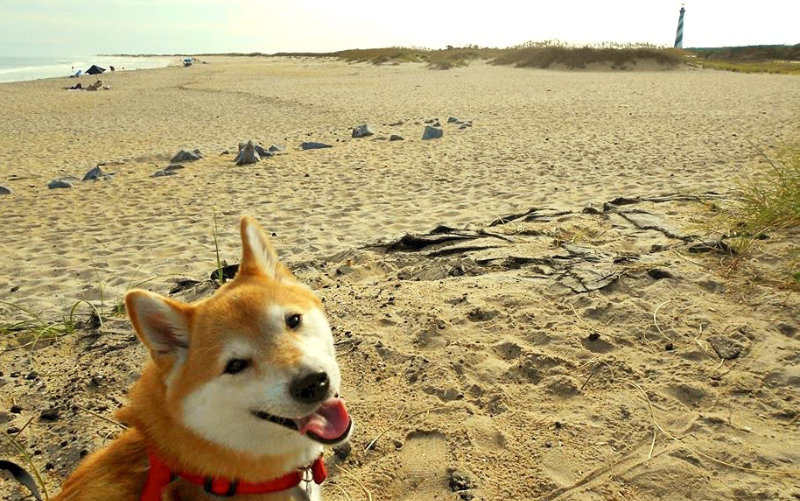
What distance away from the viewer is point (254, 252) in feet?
8.54

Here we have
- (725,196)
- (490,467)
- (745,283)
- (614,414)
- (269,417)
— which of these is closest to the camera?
(269,417)

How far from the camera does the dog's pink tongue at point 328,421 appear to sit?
2.07m

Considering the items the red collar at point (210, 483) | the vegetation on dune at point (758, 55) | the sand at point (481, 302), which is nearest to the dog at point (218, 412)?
the red collar at point (210, 483)

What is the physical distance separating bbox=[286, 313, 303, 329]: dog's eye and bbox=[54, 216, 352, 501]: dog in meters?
0.06

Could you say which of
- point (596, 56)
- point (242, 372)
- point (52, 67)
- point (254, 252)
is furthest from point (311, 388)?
point (52, 67)

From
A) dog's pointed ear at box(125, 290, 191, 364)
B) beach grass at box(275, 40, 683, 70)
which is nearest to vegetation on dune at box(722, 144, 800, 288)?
dog's pointed ear at box(125, 290, 191, 364)

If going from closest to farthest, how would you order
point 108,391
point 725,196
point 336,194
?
point 108,391
point 725,196
point 336,194

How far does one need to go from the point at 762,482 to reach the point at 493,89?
25.3 meters

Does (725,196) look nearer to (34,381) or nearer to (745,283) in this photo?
(745,283)

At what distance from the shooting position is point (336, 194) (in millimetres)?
9234

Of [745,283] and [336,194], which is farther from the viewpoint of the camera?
[336,194]

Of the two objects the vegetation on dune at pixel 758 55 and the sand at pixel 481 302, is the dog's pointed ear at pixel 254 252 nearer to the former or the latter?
the sand at pixel 481 302

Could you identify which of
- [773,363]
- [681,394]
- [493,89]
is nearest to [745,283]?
[773,363]

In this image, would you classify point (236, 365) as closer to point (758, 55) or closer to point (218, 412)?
→ point (218, 412)
